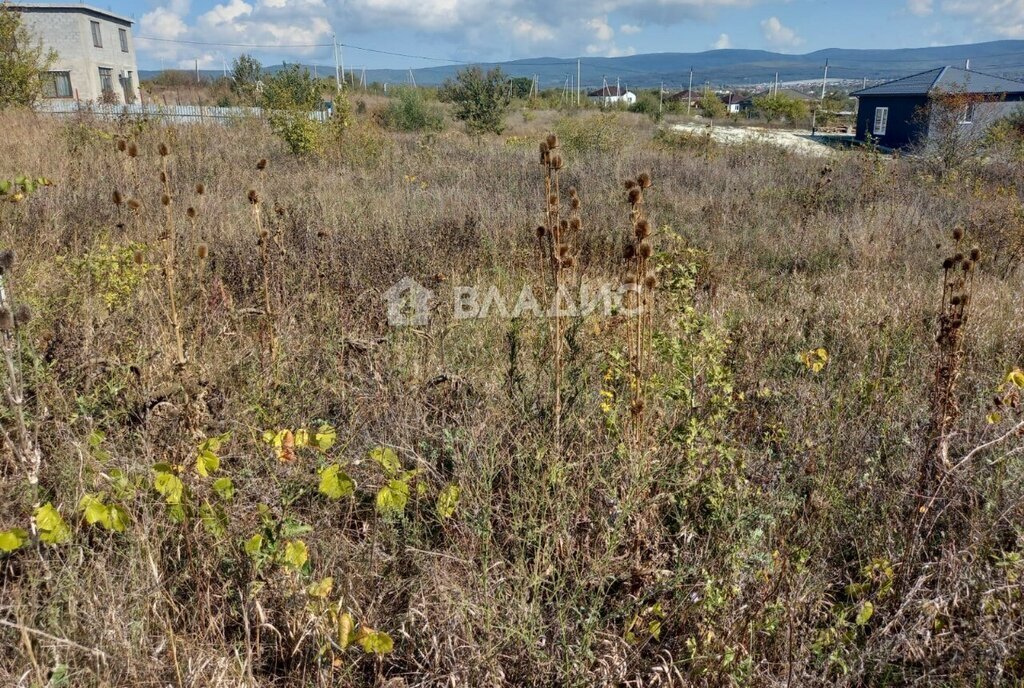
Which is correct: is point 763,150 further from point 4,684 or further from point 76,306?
point 4,684

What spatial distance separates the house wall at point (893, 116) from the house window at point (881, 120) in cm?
14

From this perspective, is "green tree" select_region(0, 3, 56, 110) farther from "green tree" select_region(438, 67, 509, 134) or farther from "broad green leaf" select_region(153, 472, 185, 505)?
"broad green leaf" select_region(153, 472, 185, 505)

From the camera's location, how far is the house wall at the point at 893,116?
89.9 feet

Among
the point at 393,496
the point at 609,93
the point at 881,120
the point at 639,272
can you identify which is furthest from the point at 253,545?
the point at 609,93

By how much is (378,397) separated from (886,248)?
18.0 feet

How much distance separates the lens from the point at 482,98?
54.7 feet

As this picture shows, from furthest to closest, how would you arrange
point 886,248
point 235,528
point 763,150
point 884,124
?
point 884,124
point 763,150
point 886,248
point 235,528

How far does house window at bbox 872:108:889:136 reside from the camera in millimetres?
29297

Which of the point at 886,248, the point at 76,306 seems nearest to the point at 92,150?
the point at 76,306

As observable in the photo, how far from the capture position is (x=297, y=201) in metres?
6.92

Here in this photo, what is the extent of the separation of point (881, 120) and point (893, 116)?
0.61 meters

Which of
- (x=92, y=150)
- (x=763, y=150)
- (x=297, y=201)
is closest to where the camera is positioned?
(x=297, y=201)

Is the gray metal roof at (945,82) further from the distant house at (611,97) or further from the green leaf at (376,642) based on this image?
the green leaf at (376,642)

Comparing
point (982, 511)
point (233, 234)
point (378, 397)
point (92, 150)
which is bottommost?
point (982, 511)
